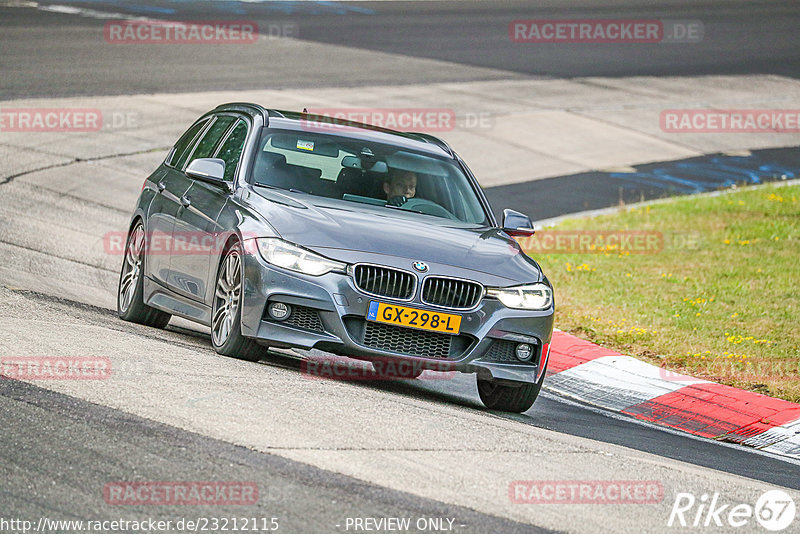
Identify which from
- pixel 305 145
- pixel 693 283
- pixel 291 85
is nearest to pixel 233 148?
pixel 305 145

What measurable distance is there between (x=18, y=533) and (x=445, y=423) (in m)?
2.87

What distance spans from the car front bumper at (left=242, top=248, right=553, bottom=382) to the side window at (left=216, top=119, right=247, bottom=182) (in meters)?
1.44

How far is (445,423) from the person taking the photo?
718cm

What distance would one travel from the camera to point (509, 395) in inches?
348

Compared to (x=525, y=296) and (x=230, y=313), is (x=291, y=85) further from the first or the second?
(x=525, y=296)

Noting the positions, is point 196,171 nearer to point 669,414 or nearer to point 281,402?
point 281,402

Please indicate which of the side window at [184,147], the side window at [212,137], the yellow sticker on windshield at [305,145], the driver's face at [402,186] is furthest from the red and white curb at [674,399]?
the side window at [184,147]

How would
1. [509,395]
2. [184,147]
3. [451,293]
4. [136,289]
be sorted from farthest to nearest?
[184,147] → [136,289] → [509,395] → [451,293]

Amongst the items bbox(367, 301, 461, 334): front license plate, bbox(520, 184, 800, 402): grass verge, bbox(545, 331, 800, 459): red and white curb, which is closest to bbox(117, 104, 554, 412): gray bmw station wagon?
bbox(367, 301, 461, 334): front license plate

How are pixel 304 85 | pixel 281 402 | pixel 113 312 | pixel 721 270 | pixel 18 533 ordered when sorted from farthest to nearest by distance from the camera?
pixel 304 85 → pixel 721 270 → pixel 113 312 → pixel 281 402 → pixel 18 533

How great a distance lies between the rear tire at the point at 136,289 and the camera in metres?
10.1

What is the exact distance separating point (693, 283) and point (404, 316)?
6880 millimetres

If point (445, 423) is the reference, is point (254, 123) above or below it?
above

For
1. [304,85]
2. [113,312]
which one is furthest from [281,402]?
[304,85]
